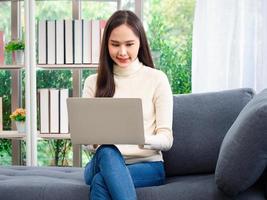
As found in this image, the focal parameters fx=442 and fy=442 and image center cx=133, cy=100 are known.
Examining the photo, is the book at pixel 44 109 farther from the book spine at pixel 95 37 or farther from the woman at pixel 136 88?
the woman at pixel 136 88

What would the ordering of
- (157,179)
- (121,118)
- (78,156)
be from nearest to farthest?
1. (121,118)
2. (157,179)
3. (78,156)

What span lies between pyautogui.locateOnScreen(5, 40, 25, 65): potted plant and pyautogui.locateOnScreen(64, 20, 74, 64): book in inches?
11.1

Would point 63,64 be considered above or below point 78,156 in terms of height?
above

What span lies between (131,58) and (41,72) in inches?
55.3

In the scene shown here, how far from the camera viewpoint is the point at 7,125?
3.13m

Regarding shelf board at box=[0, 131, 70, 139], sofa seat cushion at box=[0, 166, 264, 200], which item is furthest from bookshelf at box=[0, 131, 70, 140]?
sofa seat cushion at box=[0, 166, 264, 200]

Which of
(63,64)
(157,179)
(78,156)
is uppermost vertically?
(63,64)

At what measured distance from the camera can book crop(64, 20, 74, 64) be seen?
2809mm

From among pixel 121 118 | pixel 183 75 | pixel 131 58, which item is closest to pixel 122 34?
pixel 131 58

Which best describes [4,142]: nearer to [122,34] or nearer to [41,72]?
[41,72]

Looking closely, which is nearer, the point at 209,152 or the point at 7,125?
the point at 209,152

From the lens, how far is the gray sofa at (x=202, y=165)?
1.46 m

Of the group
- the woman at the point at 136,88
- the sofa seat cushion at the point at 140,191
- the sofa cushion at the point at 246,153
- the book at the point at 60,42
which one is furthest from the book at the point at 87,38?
the sofa cushion at the point at 246,153

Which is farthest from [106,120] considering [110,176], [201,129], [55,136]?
[55,136]
